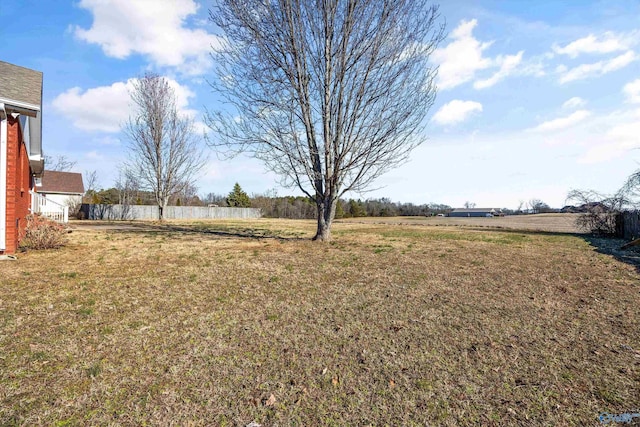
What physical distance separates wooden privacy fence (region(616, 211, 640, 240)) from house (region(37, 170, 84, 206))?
3814 centimetres

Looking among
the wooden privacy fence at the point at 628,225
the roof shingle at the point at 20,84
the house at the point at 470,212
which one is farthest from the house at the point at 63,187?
the house at the point at 470,212

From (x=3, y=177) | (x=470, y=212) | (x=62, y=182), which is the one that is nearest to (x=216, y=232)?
(x=3, y=177)

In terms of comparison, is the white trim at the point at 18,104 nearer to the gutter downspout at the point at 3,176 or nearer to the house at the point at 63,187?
the gutter downspout at the point at 3,176

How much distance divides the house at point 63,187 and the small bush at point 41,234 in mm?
25941

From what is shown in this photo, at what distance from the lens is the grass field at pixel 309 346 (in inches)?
98.6

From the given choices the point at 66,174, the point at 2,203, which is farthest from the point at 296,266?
the point at 66,174

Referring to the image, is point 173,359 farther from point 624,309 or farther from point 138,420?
point 624,309

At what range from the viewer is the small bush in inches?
323

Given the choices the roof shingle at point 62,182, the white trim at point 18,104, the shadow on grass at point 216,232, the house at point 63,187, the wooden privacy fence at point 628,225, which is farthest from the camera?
the roof shingle at point 62,182

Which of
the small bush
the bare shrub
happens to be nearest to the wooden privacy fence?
the bare shrub

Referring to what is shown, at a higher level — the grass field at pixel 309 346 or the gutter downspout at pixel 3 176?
the gutter downspout at pixel 3 176

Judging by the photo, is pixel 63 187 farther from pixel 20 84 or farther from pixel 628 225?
pixel 628 225

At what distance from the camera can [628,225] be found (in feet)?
48.5

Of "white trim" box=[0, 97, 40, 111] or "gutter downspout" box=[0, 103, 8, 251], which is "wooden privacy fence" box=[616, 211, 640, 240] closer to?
"white trim" box=[0, 97, 40, 111]
